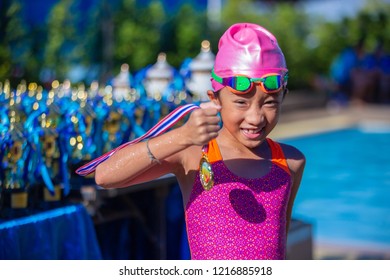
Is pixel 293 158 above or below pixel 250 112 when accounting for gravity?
below

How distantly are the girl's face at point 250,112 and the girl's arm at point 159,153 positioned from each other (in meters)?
0.12

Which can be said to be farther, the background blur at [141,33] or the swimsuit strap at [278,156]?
the background blur at [141,33]

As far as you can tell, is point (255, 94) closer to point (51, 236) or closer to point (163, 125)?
point (163, 125)

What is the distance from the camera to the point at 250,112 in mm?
2303

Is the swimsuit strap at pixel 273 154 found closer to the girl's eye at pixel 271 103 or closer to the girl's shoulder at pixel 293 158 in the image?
the girl's shoulder at pixel 293 158

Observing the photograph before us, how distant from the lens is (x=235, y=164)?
241cm

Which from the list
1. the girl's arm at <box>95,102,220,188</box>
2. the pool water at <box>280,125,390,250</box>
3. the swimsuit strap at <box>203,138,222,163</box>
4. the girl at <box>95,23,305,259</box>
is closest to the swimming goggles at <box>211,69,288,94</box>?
the girl at <box>95,23,305,259</box>

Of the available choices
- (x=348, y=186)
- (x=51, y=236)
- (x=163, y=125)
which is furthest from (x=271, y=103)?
(x=348, y=186)

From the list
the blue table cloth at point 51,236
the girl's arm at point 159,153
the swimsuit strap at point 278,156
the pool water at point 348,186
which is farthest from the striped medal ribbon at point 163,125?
the pool water at point 348,186

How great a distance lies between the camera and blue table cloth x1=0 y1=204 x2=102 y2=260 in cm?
329

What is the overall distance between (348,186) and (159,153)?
9901 mm

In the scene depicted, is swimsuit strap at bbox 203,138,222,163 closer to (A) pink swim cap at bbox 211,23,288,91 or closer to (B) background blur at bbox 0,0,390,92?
(A) pink swim cap at bbox 211,23,288,91

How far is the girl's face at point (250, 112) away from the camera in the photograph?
90.5 inches

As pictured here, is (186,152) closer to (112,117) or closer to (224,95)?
(224,95)
